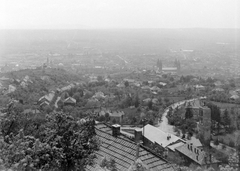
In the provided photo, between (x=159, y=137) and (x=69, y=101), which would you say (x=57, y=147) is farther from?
(x=69, y=101)

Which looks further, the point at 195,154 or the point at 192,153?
the point at 192,153

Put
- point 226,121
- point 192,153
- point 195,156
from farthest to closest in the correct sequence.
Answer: point 226,121 < point 192,153 < point 195,156

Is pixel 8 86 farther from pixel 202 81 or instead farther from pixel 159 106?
pixel 202 81

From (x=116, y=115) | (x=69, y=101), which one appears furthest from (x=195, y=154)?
(x=69, y=101)

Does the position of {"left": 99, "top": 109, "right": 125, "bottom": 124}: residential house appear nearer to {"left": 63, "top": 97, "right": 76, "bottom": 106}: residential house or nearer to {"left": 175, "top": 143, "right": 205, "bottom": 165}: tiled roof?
{"left": 63, "top": 97, "right": 76, "bottom": 106}: residential house

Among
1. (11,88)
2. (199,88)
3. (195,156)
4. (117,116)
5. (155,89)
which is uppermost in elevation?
(11,88)

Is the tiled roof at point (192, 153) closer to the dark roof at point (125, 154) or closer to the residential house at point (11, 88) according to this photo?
the dark roof at point (125, 154)

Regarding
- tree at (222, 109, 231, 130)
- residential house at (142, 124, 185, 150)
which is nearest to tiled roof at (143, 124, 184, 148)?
residential house at (142, 124, 185, 150)
